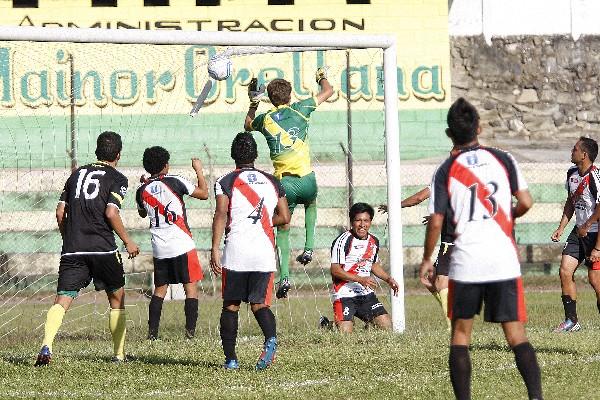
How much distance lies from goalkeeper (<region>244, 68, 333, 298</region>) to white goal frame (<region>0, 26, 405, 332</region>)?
0.83m

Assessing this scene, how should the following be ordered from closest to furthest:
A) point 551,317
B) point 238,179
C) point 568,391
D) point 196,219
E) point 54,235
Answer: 1. point 568,391
2. point 238,179
3. point 551,317
4. point 54,235
5. point 196,219

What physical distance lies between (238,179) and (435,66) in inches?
780

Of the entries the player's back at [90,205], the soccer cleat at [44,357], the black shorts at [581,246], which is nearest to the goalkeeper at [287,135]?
the player's back at [90,205]

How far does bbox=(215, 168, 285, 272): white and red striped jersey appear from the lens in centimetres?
994

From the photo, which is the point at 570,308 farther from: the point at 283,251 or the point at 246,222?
the point at 246,222

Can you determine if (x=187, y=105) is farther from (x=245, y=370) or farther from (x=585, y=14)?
(x=245, y=370)

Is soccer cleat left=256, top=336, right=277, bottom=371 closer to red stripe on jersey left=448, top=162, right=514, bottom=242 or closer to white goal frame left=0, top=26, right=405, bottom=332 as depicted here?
red stripe on jersey left=448, top=162, right=514, bottom=242

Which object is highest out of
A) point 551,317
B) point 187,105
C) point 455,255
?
point 187,105

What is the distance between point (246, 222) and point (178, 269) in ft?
10.5

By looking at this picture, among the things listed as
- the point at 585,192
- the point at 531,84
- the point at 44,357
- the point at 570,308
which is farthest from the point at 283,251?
the point at 531,84

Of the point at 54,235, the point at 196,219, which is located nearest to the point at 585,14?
the point at 196,219

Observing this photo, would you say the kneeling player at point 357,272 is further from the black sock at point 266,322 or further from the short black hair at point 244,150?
the short black hair at point 244,150

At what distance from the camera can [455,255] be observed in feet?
25.2

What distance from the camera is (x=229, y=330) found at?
10000 millimetres
